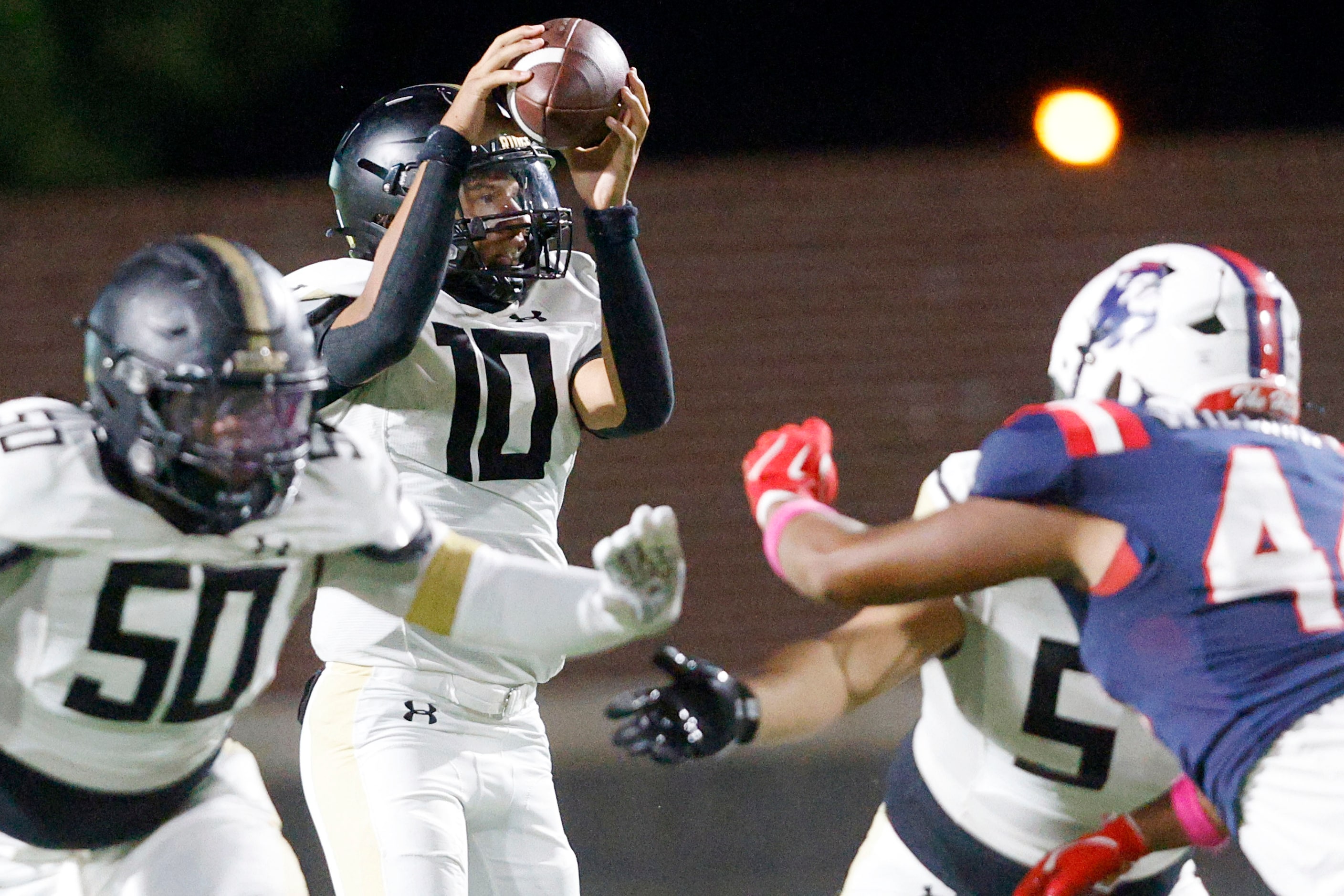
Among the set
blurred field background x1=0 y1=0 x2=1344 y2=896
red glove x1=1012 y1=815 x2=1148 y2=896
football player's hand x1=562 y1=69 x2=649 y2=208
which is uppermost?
football player's hand x1=562 y1=69 x2=649 y2=208

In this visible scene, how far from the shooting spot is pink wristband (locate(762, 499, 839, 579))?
8.31ft

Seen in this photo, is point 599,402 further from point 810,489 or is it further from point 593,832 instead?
point 593,832

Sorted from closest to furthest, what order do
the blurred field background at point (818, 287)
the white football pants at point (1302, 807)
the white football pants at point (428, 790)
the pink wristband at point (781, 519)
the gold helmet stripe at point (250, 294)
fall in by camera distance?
1. the white football pants at point (1302, 807)
2. the gold helmet stripe at point (250, 294)
3. the pink wristband at point (781, 519)
4. the white football pants at point (428, 790)
5. the blurred field background at point (818, 287)

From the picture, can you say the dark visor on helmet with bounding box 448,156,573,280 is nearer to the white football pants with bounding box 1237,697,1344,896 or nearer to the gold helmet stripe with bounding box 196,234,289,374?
the gold helmet stripe with bounding box 196,234,289,374

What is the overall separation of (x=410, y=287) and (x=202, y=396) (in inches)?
27.4

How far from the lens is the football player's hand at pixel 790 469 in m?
2.63

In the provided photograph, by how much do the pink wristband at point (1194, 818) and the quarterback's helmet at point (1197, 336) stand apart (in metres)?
0.58

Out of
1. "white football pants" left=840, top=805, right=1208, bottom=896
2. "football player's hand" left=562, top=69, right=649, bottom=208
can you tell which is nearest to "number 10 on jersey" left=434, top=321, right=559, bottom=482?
"football player's hand" left=562, top=69, right=649, bottom=208

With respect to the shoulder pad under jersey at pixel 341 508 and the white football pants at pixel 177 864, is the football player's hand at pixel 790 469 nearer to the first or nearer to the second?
the shoulder pad under jersey at pixel 341 508

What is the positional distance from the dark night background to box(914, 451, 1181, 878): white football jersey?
8.40 m

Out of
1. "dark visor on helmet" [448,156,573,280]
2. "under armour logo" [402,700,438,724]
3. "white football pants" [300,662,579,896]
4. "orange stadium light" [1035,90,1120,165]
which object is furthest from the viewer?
"orange stadium light" [1035,90,1120,165]

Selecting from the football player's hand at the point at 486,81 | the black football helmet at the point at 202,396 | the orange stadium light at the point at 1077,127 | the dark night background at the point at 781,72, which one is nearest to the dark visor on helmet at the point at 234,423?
the black football helmet at the point at 202,396

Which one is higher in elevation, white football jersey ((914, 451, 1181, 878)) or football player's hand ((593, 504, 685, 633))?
football player's hand ((593, 504, 685, 633))

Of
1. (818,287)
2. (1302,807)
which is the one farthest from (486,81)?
(818,287)
